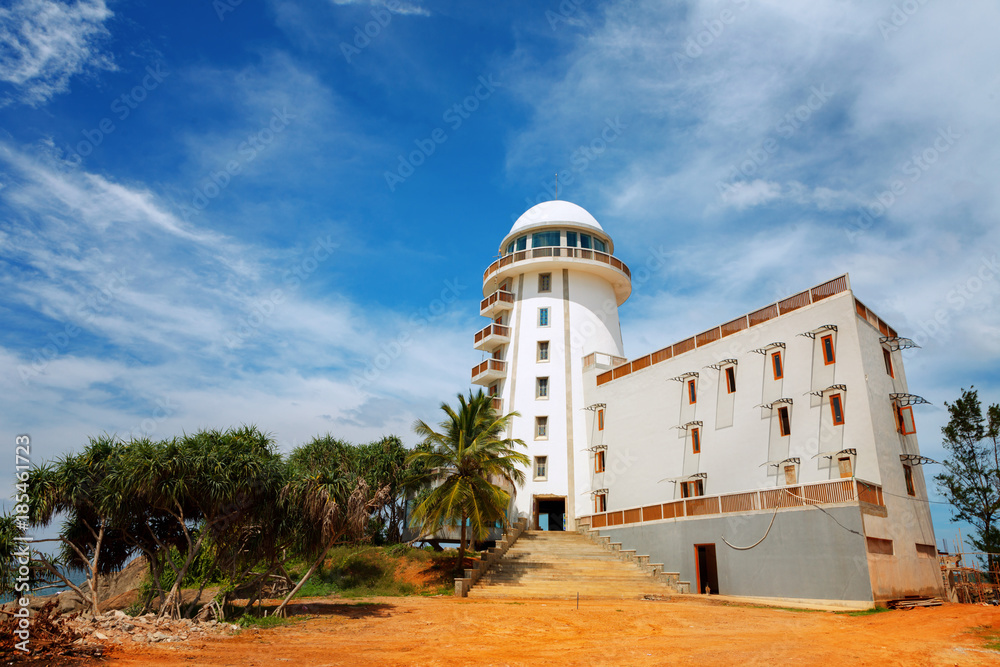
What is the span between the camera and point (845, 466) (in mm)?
21469

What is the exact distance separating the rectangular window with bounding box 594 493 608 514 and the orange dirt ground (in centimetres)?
1209

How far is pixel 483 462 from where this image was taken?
26.4 meters

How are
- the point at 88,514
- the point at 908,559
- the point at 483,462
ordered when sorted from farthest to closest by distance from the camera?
the point at 483,462 → the point at 908,559 → the point at 88,514

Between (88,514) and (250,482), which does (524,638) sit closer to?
(250,482)

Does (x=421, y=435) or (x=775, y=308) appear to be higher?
(x=775, y=308)

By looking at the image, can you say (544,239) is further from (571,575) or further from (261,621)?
(261,621)

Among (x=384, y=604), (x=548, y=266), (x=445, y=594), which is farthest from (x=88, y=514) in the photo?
(x=548, y=266)

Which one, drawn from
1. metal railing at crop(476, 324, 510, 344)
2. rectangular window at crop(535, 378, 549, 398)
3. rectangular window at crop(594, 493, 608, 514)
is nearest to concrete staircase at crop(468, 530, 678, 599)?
rectangular window at crop(594, 493, 608, 514)

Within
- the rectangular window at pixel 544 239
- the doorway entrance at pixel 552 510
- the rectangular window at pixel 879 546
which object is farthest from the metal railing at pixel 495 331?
the rectangular window at pixel 879 546

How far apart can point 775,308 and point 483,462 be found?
13.4m

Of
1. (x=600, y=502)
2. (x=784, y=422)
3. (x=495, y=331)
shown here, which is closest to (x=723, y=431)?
(x=784, y=422)

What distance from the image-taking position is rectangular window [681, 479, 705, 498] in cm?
2653

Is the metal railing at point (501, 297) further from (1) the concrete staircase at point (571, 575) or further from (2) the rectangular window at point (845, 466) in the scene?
(2) the rectangular window at point (845, 466)

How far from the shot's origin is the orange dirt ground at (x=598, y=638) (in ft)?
34.6
